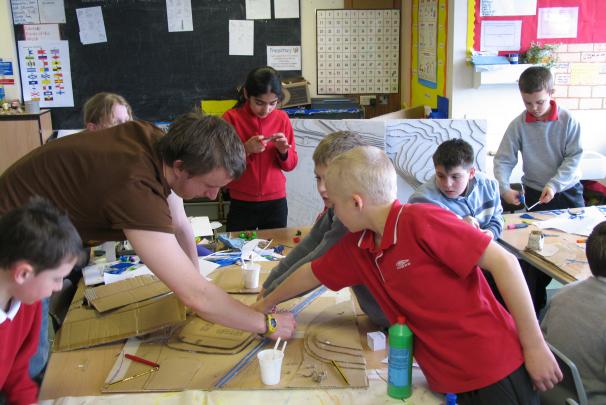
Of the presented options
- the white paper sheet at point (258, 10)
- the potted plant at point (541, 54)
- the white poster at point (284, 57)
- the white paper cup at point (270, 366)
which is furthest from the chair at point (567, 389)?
the white paper sheet at point (258, 10)

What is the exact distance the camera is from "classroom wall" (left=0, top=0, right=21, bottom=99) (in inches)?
215

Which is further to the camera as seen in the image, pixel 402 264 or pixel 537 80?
pixel 537 80

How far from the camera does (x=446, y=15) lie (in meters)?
4.54

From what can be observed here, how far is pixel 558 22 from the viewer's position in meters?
4.48

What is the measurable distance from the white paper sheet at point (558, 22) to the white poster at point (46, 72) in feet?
13.5

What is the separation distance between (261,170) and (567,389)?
1.96 metres

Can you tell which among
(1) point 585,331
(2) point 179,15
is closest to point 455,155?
(1) point 585,331

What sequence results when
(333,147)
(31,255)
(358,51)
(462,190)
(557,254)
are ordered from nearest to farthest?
(31,255), (333,147), (557,254), (462,190), (358,51)

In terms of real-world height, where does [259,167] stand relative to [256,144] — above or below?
below

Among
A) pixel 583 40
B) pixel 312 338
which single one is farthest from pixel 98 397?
pixel 583 40

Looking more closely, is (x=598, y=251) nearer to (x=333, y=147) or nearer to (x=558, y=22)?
(x=333, y=147)

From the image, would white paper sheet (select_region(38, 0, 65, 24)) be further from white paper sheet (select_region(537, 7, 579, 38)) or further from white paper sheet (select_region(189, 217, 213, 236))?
Answer: white paper sheet (select_region(537, 7, 579, 38))

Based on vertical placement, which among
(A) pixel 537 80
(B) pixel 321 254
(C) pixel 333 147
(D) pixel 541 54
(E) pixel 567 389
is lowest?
(E) pixel 567 389

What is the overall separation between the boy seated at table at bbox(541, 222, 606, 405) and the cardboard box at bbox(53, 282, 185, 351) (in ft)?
3.85
